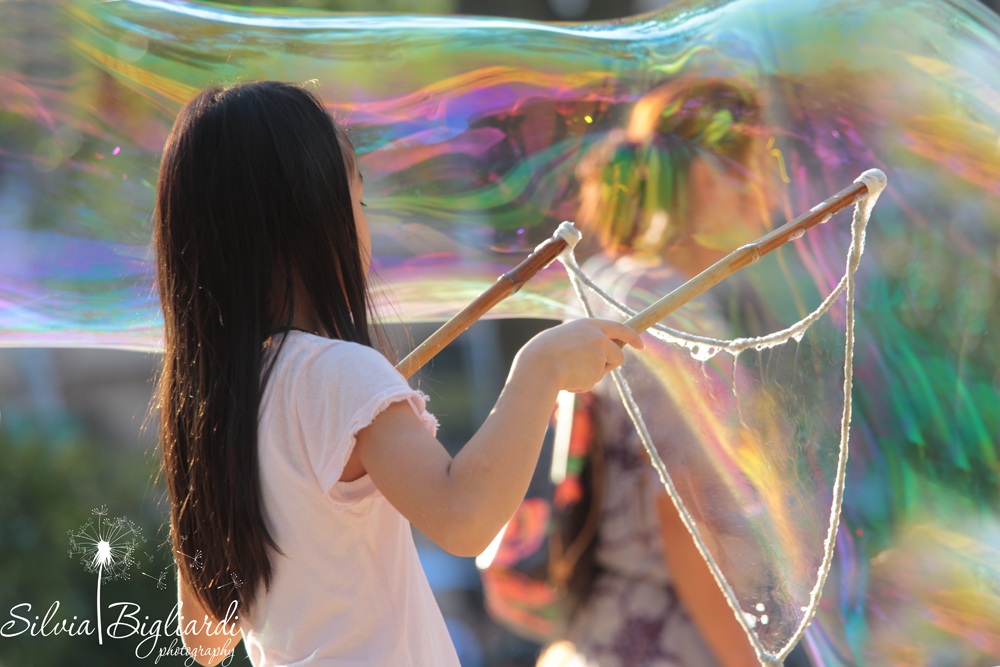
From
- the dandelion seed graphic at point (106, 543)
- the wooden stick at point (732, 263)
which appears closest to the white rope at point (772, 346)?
the wooden stick at point (732, 263)

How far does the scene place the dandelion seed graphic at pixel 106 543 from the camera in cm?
249

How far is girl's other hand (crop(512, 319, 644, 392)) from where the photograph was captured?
106cm

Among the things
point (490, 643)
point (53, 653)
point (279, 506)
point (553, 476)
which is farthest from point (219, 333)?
point (490, 643)

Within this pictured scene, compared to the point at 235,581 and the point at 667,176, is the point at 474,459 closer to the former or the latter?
the point at 235,581

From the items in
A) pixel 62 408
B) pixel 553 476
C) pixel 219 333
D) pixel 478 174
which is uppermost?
pixel 219 333

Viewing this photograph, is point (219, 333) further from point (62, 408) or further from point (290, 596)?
point (62, 408)

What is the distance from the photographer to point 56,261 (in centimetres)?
209

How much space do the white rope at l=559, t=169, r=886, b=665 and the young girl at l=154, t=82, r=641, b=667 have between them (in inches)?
17.6

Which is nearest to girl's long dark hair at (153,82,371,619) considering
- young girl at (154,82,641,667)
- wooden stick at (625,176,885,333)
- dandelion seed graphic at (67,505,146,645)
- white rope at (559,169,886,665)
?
young girl at (154,82,641,667)

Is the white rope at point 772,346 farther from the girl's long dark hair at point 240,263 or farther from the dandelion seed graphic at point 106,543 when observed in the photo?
the dandelion seed graphic at point 106,543

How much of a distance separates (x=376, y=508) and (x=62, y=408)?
14.9 ft

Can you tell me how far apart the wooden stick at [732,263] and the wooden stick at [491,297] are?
135 mm

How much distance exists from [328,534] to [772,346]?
864mm

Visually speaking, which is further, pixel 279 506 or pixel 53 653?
pixel 53 653
